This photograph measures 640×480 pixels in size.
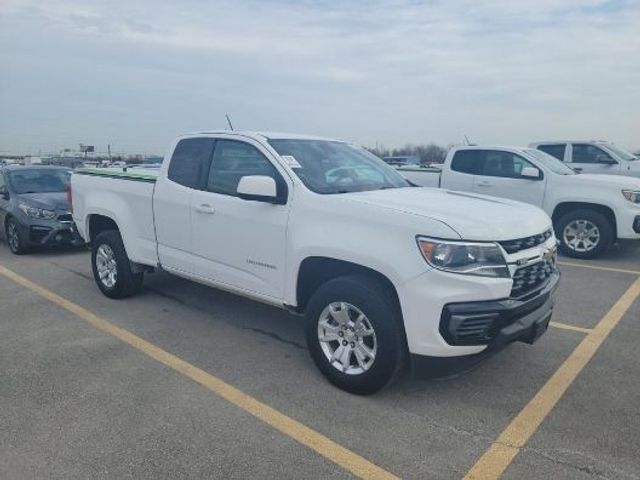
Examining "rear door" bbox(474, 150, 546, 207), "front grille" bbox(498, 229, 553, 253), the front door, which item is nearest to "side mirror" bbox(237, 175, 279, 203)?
the front door

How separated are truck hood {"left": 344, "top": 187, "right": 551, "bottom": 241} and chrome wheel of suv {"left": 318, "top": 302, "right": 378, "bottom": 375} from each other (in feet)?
2.42

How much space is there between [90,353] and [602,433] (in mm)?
3798

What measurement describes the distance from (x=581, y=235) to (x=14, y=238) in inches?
367

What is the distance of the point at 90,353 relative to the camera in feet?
14.5

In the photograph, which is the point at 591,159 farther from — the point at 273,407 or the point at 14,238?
the point at 14,238

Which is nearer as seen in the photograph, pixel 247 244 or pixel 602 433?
pixel 602 433

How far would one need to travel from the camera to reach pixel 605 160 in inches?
462

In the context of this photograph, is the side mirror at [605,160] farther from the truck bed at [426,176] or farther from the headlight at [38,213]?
the headlight at [38,213]

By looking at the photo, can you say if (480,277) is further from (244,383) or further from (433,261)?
(244,383)

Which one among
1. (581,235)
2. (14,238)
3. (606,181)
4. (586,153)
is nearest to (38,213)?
(14,238)

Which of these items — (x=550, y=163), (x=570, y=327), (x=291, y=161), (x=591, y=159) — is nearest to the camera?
(x=291, y=161)

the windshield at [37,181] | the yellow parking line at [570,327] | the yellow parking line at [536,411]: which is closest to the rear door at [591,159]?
the yellow parking line at [536,411]

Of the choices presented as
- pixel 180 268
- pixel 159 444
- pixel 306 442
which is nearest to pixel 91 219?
pixel 180 268

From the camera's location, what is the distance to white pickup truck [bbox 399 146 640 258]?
8.15m
